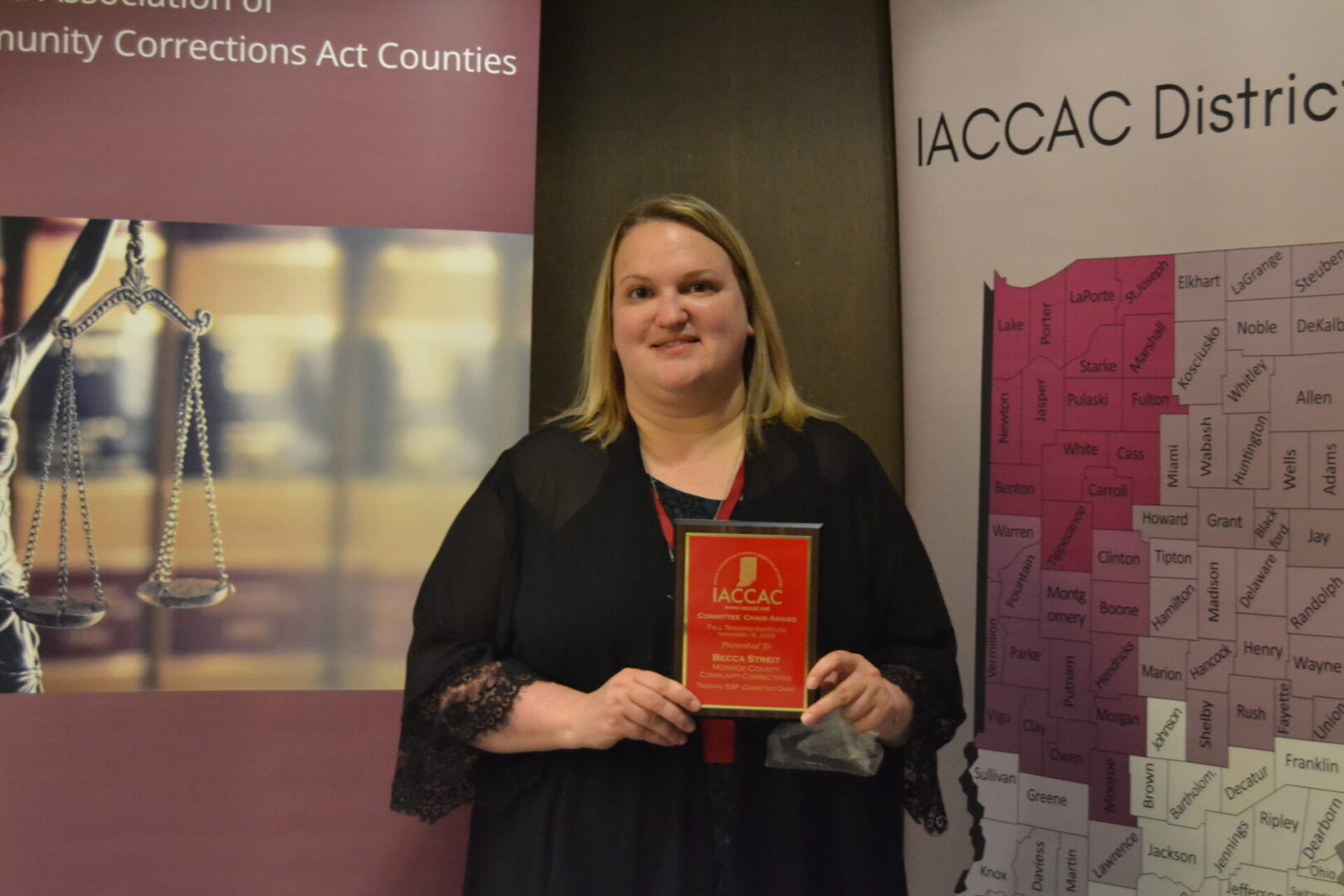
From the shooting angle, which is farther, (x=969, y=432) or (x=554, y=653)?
(x=969, y=432)

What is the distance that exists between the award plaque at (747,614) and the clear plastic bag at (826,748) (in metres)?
0.11

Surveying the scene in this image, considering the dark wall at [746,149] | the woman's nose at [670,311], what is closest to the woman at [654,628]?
the woman's nose at [670,311]

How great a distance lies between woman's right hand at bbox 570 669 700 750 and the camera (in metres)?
1.47

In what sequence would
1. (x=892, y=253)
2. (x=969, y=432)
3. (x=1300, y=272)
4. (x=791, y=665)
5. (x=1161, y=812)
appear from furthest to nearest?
(x=892, y=253)
(x=969, y=432)
(x=1161, y=812)
(x=1300, y=272)
(x=791, y=665)

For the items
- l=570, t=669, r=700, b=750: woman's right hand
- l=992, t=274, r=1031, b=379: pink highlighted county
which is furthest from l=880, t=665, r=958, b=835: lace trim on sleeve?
l=992, t=274, r=1031, b=379: pink highlighted county

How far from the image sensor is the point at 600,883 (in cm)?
163

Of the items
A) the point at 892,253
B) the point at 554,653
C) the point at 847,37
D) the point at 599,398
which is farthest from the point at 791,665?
the point at 847,37

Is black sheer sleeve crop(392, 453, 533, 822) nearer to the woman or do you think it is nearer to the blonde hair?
the woman

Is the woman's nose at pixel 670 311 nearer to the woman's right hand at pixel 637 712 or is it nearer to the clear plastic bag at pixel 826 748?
the woman's right hand at pixel 637 712

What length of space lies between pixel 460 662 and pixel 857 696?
0.63 metres

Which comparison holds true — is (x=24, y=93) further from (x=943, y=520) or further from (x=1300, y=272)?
(x=1300, y=272)

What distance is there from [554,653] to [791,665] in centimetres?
41

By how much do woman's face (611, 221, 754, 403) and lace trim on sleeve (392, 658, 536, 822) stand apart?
0.54 meters

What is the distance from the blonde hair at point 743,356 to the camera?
179 cm
